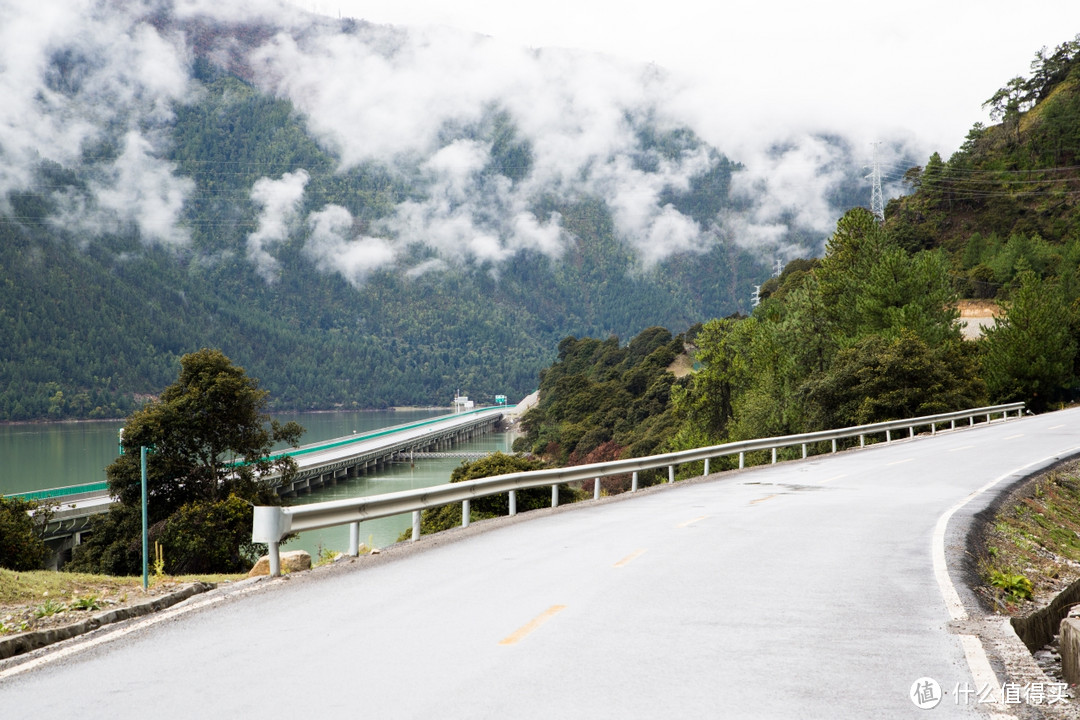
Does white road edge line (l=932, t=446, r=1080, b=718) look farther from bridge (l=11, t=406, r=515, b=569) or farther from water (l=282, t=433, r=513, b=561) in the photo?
bridge (l=11, t=406, r=515, b=569)

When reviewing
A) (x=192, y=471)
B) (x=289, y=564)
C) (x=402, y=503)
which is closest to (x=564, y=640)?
(x=289, y=564)

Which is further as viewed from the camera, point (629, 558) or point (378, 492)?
point (378, 492)

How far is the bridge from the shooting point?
56.4m

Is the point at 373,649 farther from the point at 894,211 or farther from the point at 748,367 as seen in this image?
the point at 894,211

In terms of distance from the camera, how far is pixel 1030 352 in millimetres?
63031

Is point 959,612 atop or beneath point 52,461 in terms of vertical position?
atop

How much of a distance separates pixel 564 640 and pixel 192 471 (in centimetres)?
3932

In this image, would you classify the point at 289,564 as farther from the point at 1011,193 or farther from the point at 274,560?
the point at 1011,193

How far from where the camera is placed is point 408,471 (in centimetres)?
11550

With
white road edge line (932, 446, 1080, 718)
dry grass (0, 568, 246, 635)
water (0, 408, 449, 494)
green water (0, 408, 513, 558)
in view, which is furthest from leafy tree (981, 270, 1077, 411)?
water (0, 408, 449, 494)

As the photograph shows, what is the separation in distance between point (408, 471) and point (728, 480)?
93190 mm

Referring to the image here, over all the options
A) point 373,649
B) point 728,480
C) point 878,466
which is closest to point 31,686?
point 373,649

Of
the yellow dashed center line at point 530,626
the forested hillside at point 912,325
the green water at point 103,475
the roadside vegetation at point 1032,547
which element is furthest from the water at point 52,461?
the yellow dashed center line at point 530,626

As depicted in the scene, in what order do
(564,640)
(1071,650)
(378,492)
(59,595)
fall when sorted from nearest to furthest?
(1071,650) < (564,640) < (59,595) < (378,492)
